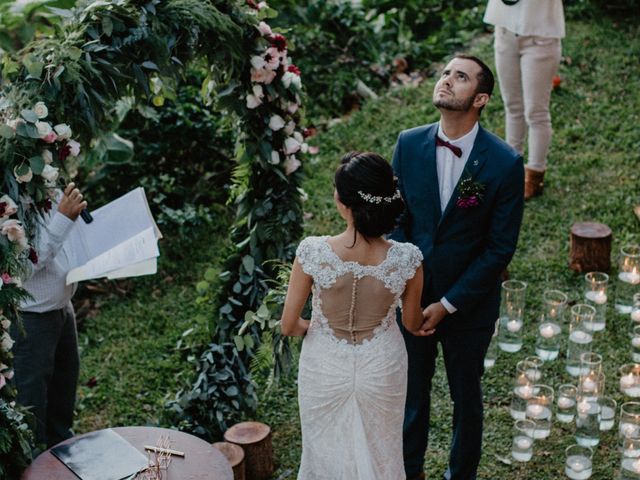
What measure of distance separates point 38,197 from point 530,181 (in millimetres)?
4050

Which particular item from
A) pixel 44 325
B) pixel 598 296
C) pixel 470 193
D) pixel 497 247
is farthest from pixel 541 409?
pixel 44 325

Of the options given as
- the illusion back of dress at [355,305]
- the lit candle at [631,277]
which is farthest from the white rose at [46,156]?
the lit candle at [631,277]

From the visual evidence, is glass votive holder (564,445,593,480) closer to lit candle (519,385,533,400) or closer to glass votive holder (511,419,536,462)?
glass votive holder (511,419,536,462)

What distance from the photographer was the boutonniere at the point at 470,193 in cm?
387

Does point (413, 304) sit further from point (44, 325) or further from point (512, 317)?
point (512, 317)

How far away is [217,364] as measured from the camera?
4.97m

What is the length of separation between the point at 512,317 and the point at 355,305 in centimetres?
211

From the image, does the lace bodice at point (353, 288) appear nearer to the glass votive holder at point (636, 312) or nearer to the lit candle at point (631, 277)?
the glass votive holder at point (636, 312)

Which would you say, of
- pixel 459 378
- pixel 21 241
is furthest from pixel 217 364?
pixel 21 241

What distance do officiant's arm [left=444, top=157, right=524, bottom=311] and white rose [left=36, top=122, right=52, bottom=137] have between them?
5.64 feet

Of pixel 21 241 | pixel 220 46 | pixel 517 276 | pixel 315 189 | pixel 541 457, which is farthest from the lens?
pixel 315 189

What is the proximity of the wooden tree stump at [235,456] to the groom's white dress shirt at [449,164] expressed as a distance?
1228mm

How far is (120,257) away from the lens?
4.20 meters

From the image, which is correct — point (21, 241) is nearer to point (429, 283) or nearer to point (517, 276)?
point (429, 283)
